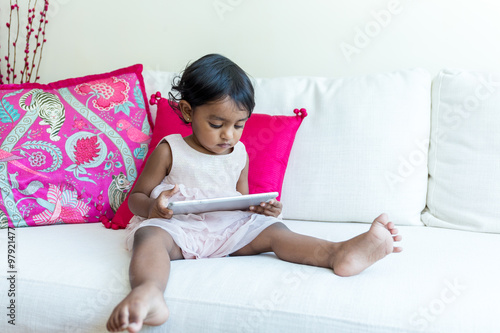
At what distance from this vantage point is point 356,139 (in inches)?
64.9

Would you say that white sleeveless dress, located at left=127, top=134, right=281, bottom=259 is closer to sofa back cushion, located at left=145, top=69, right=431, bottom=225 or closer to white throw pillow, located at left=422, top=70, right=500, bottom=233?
sofa back cushion, located at left=145, top=69, right=431, bottom=225

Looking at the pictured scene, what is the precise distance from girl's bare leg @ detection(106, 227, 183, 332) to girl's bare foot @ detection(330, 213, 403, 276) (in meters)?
0.37

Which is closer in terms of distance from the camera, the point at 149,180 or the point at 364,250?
the point at 364,250

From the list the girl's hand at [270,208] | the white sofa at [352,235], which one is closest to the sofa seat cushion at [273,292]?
the white sofa at [352,235]

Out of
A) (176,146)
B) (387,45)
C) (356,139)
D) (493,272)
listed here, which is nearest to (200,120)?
(176,146)

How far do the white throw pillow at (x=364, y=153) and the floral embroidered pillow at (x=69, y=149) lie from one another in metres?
0.56

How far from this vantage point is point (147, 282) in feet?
3.44

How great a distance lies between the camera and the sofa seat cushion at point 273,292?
99 centimetres

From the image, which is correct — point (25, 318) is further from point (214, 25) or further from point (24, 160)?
point (214, 25)

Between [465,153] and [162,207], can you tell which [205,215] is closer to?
[162,207]

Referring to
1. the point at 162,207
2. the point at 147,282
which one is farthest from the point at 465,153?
the point at 147,282

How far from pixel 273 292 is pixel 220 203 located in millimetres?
246

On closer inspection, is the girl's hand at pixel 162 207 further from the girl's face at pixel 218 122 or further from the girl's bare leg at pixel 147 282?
the girl's face at pixel 218 122

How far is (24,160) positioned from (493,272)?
136cm
